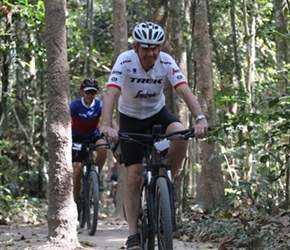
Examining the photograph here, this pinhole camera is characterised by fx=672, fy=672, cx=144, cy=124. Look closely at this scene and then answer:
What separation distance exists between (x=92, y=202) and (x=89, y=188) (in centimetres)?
27

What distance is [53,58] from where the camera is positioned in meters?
6.67

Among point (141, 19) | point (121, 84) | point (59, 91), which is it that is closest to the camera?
point (121, 84)

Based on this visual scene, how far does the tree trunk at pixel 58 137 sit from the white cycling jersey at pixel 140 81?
0.84m

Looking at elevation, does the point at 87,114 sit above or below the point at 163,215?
above

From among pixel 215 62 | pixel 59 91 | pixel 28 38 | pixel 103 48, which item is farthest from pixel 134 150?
pixel 103 48

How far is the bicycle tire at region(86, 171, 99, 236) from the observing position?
9086mm

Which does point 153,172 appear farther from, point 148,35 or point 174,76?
point 148,35

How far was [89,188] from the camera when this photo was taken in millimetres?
9680

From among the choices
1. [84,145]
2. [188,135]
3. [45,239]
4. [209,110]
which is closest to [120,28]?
[209,110]

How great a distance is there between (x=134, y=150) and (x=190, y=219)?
3.25 m

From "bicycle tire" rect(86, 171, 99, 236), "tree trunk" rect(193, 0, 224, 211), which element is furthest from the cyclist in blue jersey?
"tree trunk" rect(193, 0, 224, 211)

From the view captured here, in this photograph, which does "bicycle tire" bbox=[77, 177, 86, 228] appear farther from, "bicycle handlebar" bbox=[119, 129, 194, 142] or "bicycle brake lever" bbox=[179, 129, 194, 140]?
"bicycle brake lever" bbox=[179, 129, 194, 140]

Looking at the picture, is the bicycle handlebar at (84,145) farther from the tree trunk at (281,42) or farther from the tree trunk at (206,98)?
the tree trunk at (281,42)

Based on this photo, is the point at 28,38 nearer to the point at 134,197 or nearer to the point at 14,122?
the point at 14,122
